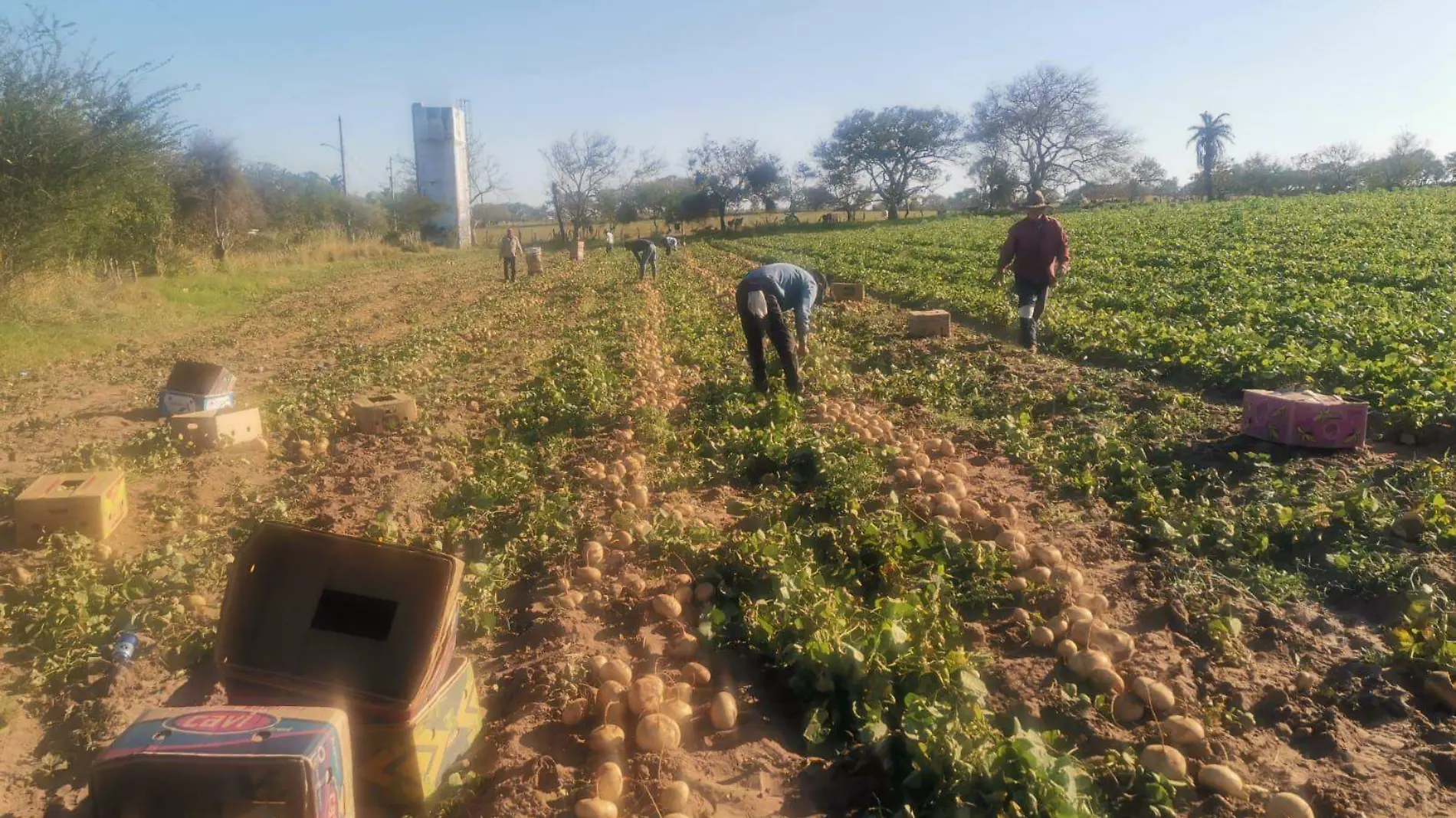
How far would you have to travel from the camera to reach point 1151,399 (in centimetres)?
767

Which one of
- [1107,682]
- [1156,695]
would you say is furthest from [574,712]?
[1156,695]

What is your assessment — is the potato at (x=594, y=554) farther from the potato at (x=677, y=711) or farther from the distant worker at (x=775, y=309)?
the distant worker at (x=775, y=309)

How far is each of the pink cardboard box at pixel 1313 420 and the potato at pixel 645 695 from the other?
4895mm

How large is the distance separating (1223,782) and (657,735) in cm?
190

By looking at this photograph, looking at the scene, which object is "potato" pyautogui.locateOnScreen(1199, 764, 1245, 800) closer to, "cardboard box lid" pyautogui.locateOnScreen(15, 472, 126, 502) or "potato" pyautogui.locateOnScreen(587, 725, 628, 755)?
"potato" pyautogui.locateOnScreen(587, 725, 628, 755)

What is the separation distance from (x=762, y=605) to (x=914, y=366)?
6.64 meters

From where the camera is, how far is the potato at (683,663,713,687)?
11.6 ft

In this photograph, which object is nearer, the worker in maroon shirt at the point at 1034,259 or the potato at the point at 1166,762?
the potato at the point at 1166,762

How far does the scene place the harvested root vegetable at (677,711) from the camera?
128 inches

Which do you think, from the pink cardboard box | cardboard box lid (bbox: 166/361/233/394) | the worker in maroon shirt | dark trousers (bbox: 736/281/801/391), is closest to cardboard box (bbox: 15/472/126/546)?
cardboard box lid (bbox: 166/361/233/394)

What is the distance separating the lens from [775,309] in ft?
26.5

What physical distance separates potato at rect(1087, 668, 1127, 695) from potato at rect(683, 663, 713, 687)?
155cm

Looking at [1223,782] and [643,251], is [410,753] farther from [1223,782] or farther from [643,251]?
[643,251]

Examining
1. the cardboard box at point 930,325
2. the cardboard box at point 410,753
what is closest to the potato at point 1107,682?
the cardboard box at point 410,753
